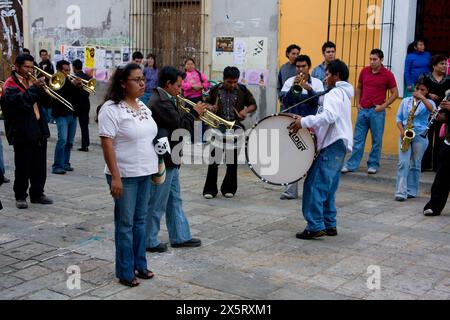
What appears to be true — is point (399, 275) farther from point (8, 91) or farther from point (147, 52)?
point (147, 52)

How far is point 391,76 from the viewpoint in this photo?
980cm

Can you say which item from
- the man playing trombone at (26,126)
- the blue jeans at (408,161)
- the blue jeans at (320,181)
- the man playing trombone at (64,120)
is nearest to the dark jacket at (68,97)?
the man playing trombone at (64,120)

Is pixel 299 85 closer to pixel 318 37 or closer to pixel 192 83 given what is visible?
pixel 318 37

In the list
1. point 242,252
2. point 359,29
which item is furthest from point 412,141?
point 359,29

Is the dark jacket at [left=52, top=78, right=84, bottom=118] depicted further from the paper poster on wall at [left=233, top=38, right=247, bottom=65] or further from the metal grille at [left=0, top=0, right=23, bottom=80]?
the metal grille at [left=0, top=0, right=23, bottom=80]

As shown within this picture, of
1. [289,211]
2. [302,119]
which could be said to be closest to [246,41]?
[289,211]

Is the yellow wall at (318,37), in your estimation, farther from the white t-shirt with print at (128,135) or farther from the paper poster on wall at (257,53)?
the white t-shirt with print at (128,135)

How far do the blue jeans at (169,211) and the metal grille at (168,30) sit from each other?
7.92 m

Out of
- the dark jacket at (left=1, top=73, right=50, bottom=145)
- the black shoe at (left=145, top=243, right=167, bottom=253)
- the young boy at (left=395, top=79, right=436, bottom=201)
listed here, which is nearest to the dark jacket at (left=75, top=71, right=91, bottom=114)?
the dark jacket at (left=1, top=73, right=50, bottom=145)

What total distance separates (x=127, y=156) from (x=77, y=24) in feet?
38.8

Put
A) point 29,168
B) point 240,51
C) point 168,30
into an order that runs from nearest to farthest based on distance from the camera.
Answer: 1. point 29,168
2. point 240,51
3. point 168,30

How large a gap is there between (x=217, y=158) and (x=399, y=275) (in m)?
3.50

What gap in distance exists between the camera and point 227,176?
834 centimetres

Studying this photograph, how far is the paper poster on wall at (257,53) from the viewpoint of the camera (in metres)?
12.4
